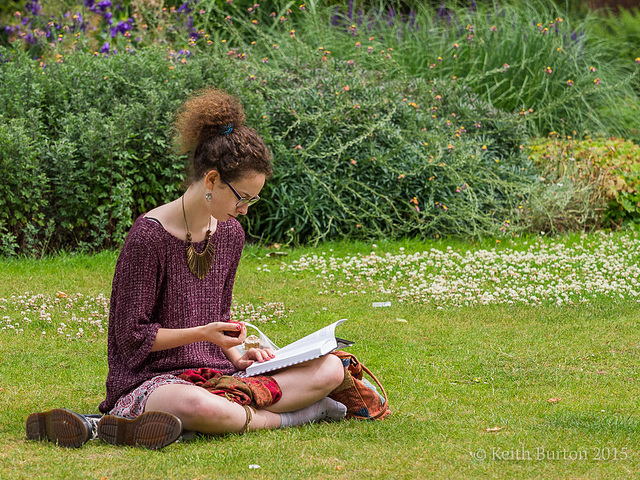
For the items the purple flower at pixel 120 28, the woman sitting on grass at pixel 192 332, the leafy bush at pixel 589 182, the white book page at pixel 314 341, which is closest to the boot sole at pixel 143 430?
the woman sitting on grass at pixel 192 332

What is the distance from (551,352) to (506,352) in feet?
0.85

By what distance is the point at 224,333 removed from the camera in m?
3.59

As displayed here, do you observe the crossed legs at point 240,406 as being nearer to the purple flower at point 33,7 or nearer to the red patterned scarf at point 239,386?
the red patterned scarf at point 239,386

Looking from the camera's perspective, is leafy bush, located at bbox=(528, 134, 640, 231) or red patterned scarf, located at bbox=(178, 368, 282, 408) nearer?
red patterned scarf, located at bbox=(178, 368, 282, 408)

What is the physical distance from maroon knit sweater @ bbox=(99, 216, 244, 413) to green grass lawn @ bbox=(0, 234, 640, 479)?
14.6 inches

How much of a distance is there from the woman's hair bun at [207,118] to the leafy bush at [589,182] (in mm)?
5812

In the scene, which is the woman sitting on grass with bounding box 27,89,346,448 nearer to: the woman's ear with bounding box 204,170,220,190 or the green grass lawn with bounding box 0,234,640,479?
the woman's ear with bounding box 204,170,220,190

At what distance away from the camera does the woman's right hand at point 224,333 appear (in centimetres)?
349

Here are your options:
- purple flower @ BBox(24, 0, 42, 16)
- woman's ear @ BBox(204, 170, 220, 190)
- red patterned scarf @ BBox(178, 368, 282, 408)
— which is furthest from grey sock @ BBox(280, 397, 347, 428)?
purple flower @ BBox(24, 0, 42, 16)

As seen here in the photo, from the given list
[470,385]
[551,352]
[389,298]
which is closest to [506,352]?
[551,352]

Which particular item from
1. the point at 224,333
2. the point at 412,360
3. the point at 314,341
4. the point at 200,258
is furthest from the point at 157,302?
the point at 412,360

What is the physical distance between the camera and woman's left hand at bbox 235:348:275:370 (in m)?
3.87

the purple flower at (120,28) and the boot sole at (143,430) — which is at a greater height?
the purple flower at (120,28)

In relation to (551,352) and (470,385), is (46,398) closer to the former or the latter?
(470,385)
